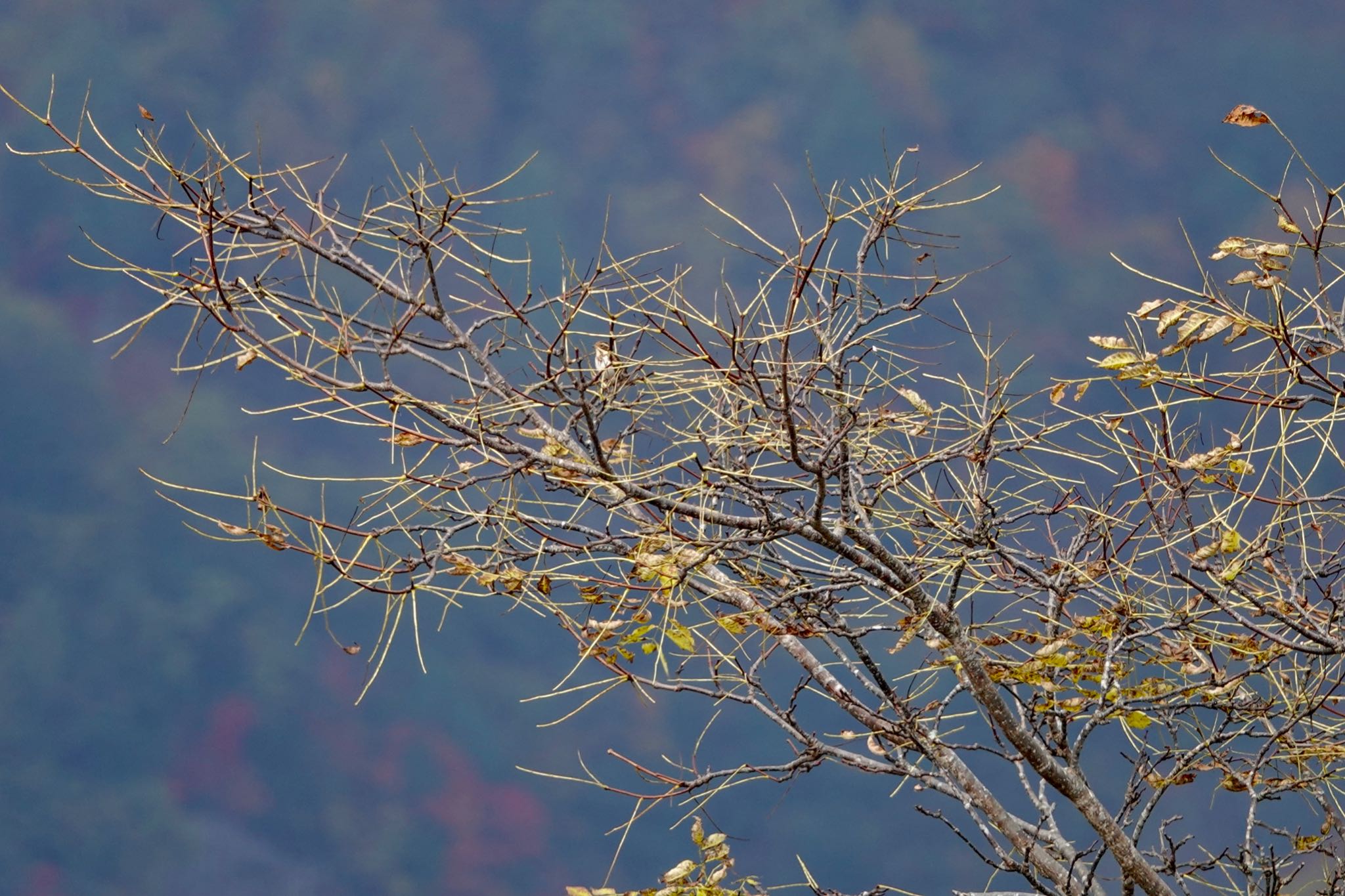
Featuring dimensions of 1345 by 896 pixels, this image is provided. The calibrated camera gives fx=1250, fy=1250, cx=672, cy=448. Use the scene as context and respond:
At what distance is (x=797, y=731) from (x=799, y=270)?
141cm

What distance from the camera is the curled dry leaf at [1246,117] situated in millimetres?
2359

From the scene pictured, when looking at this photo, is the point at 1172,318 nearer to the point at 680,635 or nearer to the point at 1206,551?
the point at 1206,551

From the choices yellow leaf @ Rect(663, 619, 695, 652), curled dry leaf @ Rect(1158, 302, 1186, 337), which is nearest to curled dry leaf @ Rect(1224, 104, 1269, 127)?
curled dry leaf @ Rect(1158, 302, 1186, 337)

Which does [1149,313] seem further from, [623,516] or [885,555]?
[623,516]

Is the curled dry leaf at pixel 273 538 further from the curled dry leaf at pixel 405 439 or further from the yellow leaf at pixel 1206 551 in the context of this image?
the yellow leaf at pixel 1206 551

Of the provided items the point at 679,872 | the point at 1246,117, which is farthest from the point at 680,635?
the point at 1246,117

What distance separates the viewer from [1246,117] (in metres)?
2.37

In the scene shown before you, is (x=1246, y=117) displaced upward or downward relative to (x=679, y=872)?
upward

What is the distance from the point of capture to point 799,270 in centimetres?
202

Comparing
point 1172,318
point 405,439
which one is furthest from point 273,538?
point 1172,318

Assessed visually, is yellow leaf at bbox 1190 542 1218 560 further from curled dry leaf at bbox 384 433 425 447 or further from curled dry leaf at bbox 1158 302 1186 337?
curled dry leaf at bbox 384 433 425 447

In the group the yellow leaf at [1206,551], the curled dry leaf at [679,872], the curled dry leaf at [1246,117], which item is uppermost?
the curled dry leaf at [1246,117]

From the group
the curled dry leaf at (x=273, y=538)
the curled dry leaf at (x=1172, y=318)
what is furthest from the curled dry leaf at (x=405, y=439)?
the curled dry leaf at (x=1172, y=318)

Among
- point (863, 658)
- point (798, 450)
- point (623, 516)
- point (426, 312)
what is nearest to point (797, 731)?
point (863, 658)
